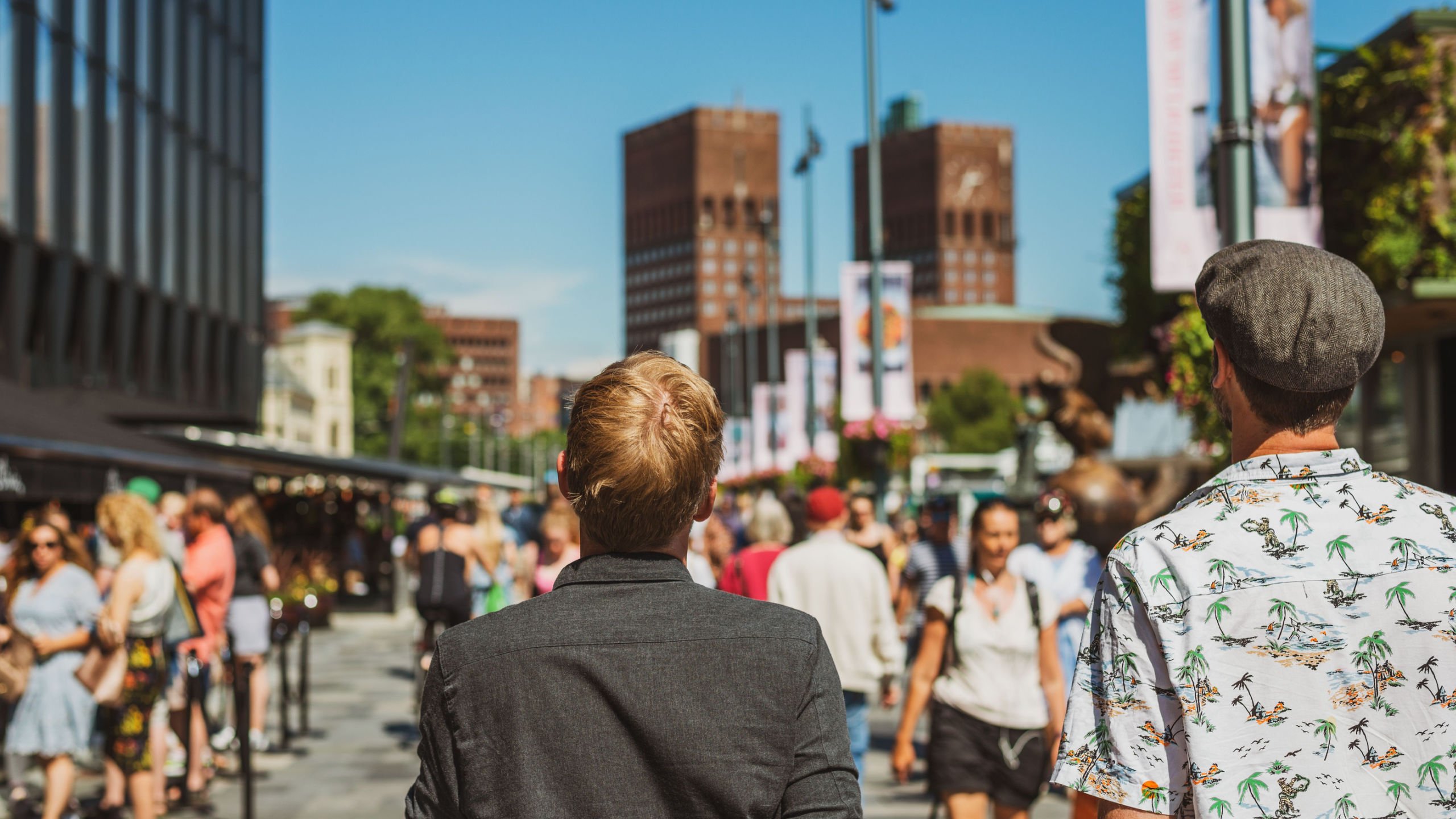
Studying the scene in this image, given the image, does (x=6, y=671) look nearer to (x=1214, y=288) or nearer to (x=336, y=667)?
(x=1214, y=288)

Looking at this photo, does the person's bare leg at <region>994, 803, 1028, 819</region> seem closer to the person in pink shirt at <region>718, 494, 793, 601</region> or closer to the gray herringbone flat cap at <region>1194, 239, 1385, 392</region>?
Answer: the person in pink shirt at <region>718, 494, 793, 601</region>

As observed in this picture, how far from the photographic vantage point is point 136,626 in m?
8.80

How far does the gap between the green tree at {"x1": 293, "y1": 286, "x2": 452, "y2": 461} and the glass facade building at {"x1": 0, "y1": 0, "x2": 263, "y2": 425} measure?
50.1 meters

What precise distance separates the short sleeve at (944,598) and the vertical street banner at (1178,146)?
215 cm

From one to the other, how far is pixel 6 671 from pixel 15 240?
61.3 feet

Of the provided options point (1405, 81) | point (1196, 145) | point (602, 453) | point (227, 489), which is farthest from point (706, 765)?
point (227, 489)

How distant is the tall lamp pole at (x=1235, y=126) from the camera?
7113mm

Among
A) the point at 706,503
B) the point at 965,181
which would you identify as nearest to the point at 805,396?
the point at 706,503

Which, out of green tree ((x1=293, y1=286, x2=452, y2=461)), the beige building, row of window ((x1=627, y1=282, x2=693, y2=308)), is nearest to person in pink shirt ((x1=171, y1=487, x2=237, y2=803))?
green tree ((x1=293, y1=286, x2=452, y2=461))

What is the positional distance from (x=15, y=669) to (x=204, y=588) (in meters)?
1.50

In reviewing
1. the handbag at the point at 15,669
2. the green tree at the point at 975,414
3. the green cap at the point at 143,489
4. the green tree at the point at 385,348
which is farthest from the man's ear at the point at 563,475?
the green tree at the point at 975,414

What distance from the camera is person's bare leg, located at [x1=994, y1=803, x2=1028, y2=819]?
20.7ft

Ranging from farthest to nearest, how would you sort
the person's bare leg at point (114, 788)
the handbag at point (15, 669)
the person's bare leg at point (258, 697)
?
the person's bare leg at point (258, 697) → the person's bare leg at point (114, 788) → the handbag at point (15, 669)

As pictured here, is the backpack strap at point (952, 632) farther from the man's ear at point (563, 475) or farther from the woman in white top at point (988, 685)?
the man's ear at point (563, 475)
